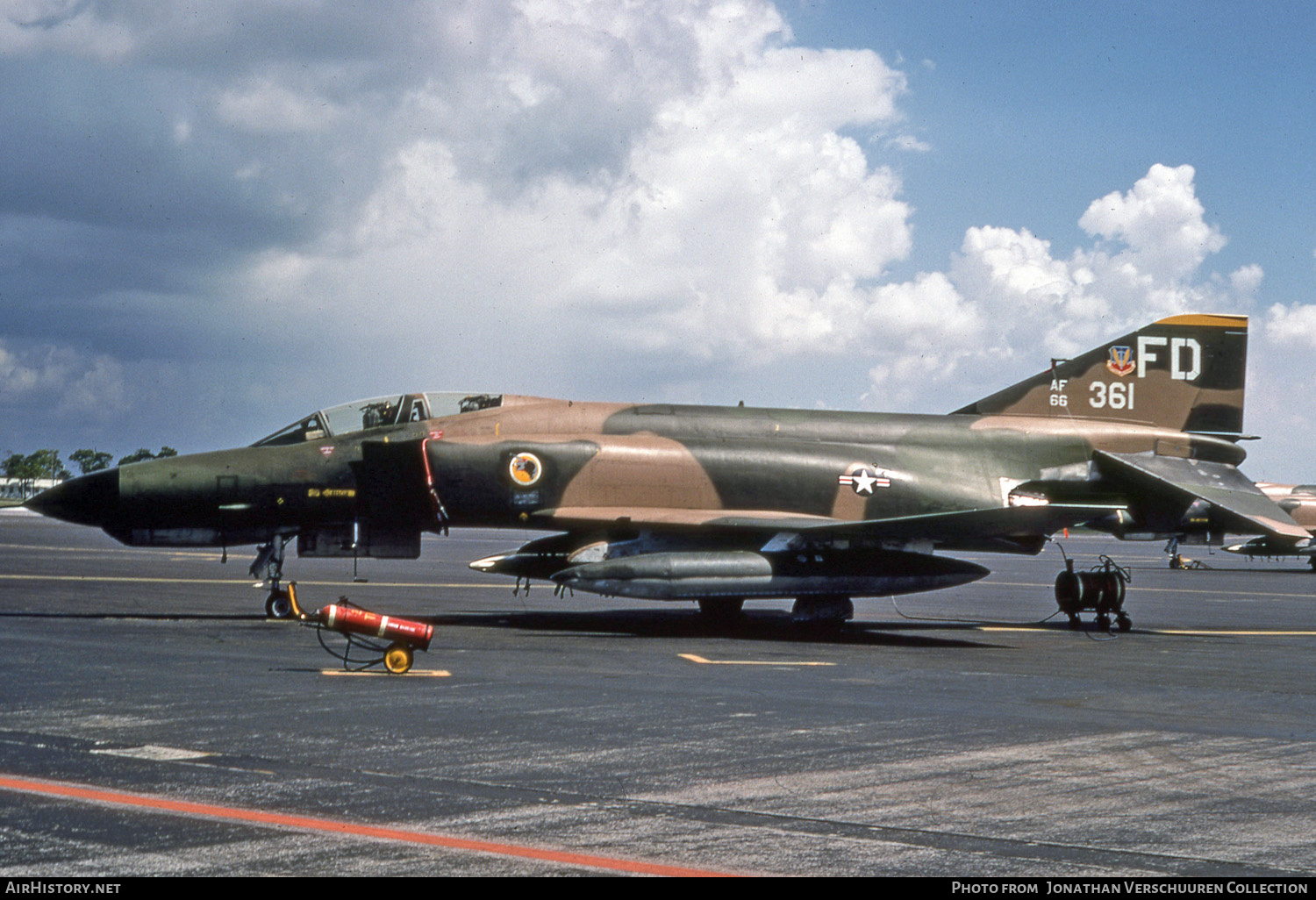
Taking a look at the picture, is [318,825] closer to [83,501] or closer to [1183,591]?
[83,501]

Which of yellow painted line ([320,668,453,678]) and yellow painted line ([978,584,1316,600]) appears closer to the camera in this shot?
yellow painted line ([320,668,453,678])

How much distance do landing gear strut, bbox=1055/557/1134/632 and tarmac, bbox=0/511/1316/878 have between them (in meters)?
2.55

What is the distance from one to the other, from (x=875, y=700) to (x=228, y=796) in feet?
22.3

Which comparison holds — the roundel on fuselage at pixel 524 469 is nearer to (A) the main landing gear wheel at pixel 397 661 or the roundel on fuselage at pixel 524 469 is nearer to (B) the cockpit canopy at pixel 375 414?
(B) the cockpit canopy at pixel 375 414

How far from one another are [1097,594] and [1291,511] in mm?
20971

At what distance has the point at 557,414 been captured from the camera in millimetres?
21000

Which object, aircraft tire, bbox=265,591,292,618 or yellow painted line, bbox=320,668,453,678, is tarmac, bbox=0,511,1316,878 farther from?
aircraft tire, bbox=265,591,292,618

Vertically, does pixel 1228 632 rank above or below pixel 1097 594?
below

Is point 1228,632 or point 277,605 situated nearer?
point 277,605

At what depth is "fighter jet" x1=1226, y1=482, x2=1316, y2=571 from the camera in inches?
1533

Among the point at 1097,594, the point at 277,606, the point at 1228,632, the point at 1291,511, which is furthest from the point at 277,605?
the point at 1291,511

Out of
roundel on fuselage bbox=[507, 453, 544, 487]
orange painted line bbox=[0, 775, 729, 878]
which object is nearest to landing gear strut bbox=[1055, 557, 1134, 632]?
roundel on fuselage bbox=[507, 453, 544, 487]

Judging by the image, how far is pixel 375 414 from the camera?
2050cm
